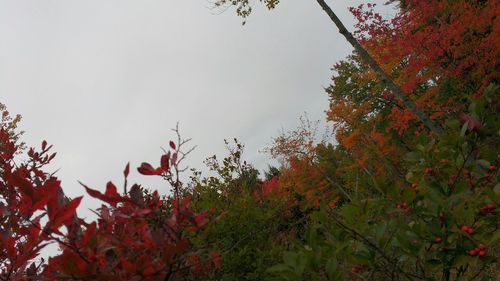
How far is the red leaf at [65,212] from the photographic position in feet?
4.02

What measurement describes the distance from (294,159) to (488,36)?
1607 cm

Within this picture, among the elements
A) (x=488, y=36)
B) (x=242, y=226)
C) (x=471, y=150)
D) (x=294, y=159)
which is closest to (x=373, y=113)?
(x=294, y=159)

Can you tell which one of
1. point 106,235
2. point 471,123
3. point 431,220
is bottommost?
point 431,220

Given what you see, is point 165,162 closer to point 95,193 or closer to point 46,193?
point 95,193

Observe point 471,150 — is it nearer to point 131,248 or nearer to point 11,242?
point 131,248

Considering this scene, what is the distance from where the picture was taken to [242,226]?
5.16m

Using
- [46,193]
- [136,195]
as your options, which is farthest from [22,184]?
[136,195]

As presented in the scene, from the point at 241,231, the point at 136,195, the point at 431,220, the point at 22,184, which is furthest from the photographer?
the point at 241,231

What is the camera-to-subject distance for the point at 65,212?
1.24 m

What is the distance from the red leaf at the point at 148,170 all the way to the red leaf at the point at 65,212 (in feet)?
1.17

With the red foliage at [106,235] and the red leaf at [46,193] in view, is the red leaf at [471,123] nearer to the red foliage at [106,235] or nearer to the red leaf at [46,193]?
the red foliage at [106,235]

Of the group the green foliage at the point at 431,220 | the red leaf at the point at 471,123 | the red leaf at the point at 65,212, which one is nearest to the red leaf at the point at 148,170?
the red leaf at the point at 65,212

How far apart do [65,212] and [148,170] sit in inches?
15.6

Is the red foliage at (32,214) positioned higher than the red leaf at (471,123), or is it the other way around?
the red foliage at (32,214)
